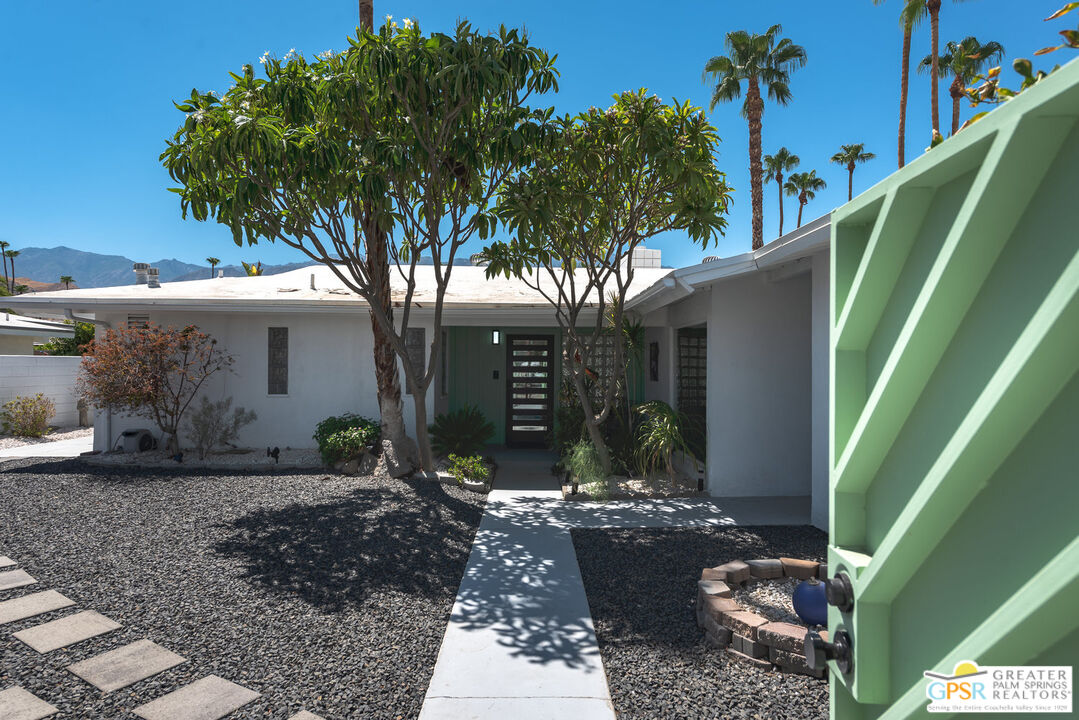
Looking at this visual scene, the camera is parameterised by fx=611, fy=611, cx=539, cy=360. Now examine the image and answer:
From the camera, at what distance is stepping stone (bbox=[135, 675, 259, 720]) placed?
3062mm

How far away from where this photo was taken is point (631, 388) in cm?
1194

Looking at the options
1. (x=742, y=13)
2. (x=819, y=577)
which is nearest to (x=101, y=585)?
(x=819, y=577)

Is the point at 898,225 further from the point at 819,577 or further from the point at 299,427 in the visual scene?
the point at 299,427

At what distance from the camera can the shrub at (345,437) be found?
30.2 ft

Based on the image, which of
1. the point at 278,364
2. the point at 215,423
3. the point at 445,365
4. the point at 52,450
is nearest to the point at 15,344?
the point at 52,450

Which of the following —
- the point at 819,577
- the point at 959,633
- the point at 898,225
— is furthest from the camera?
the point at 819,577

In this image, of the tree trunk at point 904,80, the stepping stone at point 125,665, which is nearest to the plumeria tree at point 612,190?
the stepping stone at point 125,665

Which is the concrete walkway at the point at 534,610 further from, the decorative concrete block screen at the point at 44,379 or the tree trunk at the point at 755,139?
the tree trunk at the point at 755,139

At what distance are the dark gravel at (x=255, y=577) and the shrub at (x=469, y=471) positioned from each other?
21.9 inches

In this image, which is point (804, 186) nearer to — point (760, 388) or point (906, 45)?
point (906, 45)

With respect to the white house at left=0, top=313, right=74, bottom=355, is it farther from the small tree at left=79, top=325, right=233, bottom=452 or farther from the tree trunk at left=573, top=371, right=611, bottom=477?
the tree trunk at left=573, top=371, right=611, bottom=477

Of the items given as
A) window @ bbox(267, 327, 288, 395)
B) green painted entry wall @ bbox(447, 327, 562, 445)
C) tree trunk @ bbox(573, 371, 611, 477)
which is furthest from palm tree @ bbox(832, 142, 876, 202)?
window @ bbox(267, 327, 288, 395)

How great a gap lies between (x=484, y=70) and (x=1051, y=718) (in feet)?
22.7

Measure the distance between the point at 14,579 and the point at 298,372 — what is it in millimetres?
6206
